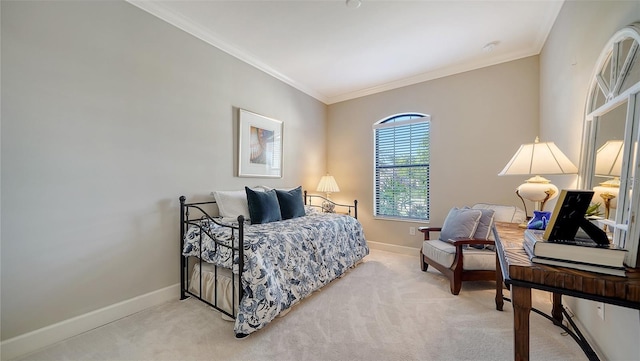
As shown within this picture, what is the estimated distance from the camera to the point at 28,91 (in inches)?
62.7

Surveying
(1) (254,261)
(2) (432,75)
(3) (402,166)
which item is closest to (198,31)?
(1) (254,261)

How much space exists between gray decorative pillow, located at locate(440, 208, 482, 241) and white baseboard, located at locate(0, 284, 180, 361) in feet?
9.61

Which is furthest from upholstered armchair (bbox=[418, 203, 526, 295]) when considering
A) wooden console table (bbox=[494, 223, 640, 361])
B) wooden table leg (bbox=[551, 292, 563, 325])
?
wooden console table (bbox=[494, 223, 640, 361])

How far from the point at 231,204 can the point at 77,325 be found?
142 centimetres

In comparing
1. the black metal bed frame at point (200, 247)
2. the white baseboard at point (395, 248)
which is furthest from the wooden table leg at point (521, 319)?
the white baseboard at point (395, 248)

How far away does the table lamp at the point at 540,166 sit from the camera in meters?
1.63

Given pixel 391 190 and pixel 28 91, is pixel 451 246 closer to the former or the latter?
pixel 391 190

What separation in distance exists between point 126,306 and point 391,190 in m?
3.50

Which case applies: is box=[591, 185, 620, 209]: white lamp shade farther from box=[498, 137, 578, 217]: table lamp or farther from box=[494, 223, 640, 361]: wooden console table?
box=[494, 223, 640, 361]: wooden console table

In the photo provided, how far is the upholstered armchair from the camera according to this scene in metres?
2.37

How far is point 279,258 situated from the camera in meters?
1.99

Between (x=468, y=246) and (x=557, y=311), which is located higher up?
(x=468, y=246)

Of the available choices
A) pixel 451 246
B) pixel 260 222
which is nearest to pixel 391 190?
pixel 451 246

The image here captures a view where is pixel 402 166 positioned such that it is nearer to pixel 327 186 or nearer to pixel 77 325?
pixel 327 186
